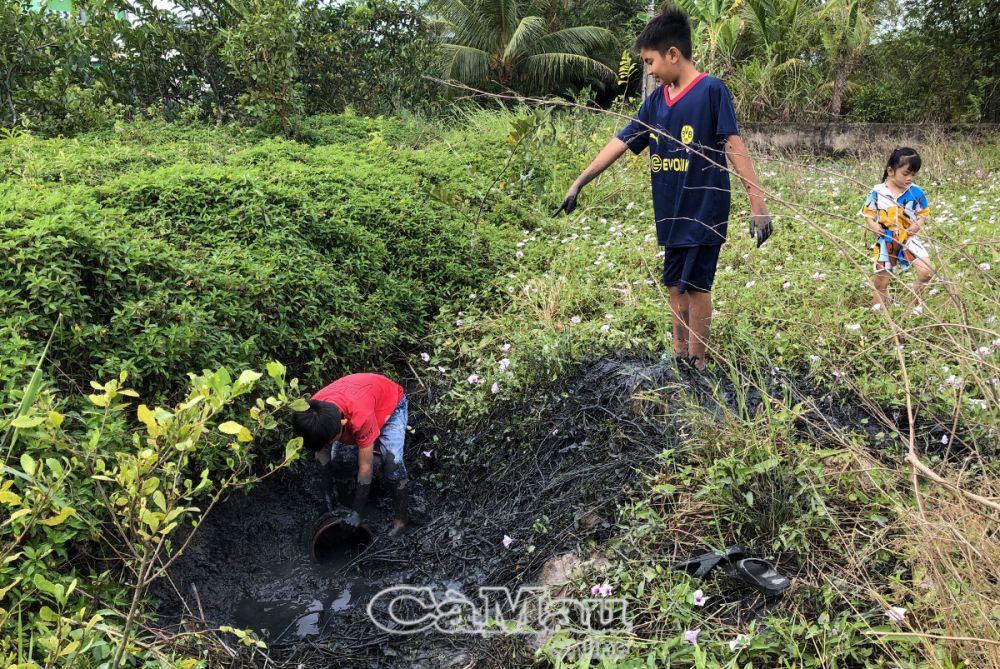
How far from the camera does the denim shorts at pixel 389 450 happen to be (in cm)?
364

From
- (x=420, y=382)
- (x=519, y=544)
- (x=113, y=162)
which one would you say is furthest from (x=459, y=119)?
(x=519, y=544)

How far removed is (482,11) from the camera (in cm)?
1545

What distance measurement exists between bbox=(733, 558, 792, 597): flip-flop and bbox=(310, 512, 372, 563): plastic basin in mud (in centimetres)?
178

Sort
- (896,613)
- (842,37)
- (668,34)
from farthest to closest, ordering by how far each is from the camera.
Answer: (842,37) → (668,34) → (896,613)

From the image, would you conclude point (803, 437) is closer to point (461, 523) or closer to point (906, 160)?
point (461, 523)

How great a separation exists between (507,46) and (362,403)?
520 inches

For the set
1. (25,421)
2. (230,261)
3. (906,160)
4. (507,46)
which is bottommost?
(230,261)

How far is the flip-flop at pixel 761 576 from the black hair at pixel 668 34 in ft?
6.77

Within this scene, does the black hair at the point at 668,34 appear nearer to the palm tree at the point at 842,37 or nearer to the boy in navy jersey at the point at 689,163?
the boy in navy jersey at the point at 689,163

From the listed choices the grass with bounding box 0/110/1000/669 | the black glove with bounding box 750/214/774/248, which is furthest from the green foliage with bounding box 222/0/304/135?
the black glove with bounding box 750/214/774/248

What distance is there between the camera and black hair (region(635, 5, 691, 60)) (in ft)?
10.0

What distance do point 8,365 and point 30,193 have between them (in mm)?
1423

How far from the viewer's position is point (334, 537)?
343cm

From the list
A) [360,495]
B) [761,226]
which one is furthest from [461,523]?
[761,226]
